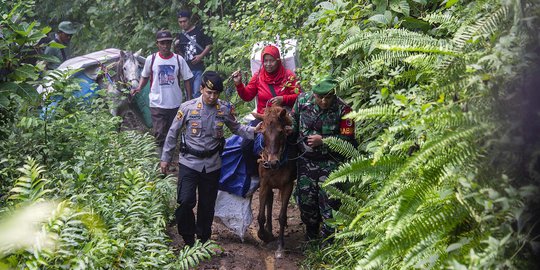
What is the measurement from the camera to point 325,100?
25.5ft

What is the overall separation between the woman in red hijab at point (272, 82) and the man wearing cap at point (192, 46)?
4390 millimetres

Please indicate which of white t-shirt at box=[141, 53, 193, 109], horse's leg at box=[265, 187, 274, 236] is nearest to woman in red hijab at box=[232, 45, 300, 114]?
horse's leg at box=[265, 187, 274, 236]

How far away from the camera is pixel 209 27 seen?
14.3 meters

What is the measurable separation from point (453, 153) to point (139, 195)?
128 inches

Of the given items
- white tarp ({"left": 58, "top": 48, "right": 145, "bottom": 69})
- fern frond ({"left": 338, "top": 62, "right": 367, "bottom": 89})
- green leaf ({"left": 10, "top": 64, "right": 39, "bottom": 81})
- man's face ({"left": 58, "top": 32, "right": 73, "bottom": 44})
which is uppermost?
green leaf ({"left": 10, "top": 64, "right": 39, "bottom": 81})

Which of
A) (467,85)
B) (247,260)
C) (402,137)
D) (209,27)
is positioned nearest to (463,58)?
(467,85)

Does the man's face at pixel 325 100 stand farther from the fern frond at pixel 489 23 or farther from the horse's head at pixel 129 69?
the horse's head at pixel 129 69

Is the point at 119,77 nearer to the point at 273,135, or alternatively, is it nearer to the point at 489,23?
the point at 273,135

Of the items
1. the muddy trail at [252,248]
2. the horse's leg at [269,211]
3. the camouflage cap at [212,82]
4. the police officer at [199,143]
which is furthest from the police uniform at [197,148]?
the horse's leg at [269,211]

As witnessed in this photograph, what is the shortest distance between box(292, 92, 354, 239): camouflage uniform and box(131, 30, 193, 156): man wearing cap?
13.0 feet

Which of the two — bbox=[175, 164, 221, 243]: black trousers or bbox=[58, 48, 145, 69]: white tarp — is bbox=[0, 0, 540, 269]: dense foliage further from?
bbox=[58, 48, 145, 69]: white tarp

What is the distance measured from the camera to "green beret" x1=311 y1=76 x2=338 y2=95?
7637 millimetres

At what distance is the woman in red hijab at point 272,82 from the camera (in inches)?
359

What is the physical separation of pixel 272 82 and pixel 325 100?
166 cm
